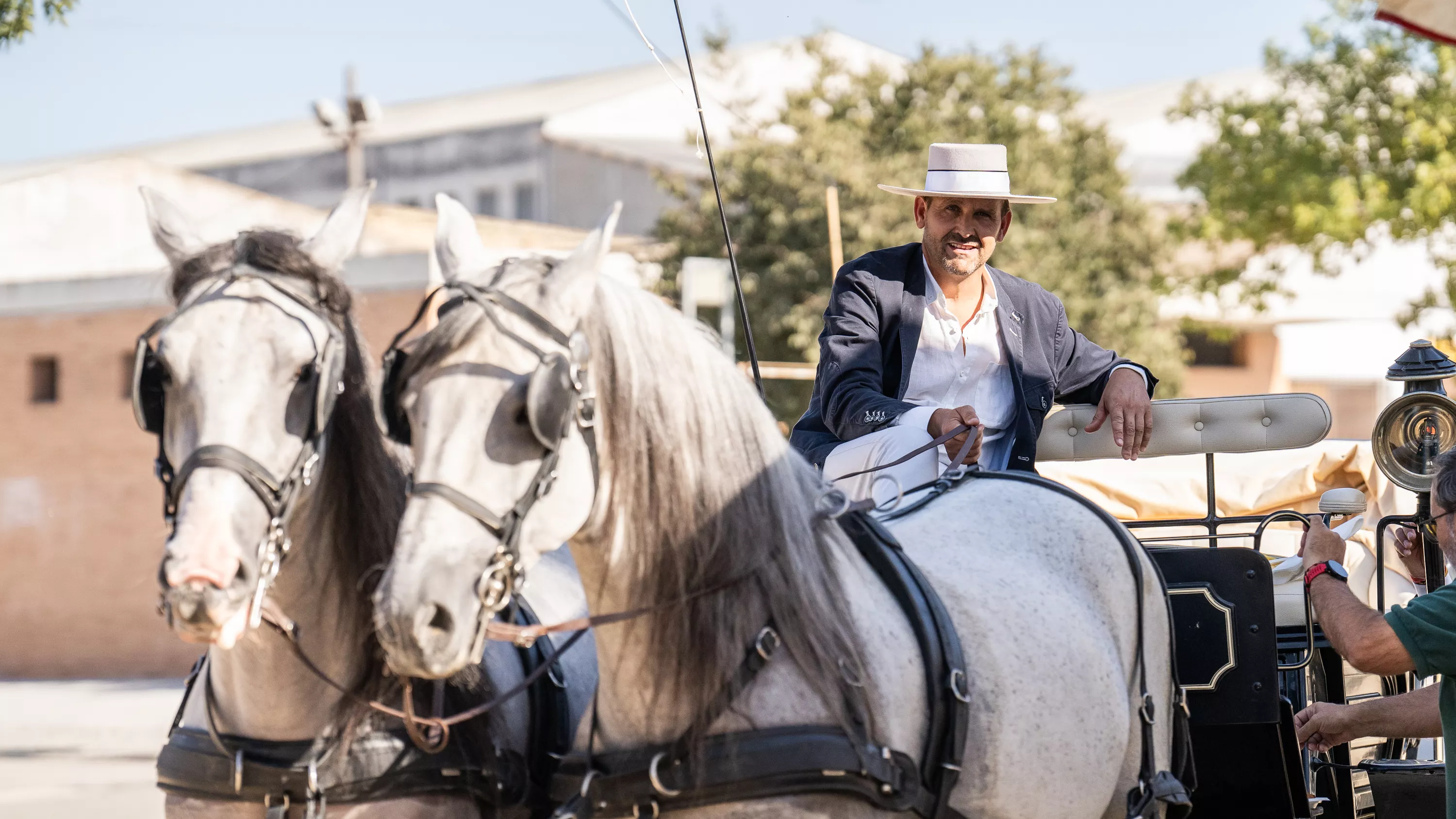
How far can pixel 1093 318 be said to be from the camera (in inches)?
742

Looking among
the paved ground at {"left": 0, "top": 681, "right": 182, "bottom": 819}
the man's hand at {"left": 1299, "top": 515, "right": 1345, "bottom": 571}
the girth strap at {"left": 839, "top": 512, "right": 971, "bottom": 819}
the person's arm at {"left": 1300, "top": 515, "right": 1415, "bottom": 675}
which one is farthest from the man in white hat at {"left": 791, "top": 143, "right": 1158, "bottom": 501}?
the paved ground at {"left": 0, "top": 681, "right": 182, "bottom": 819}

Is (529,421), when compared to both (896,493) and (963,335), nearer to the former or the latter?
(896,493)

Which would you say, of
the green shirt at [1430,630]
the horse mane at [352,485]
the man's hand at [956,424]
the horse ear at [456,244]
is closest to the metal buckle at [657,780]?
the horse mane at [352,485]

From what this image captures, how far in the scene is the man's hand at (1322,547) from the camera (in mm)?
3643

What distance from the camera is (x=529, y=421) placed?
7.49ft

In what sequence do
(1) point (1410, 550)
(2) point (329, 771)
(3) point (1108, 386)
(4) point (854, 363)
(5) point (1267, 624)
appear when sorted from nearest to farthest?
(2) point (329, 771) < (5) point (1267, 624) < (4) point (854, 363) < (3) point (1108, 386) < (1) point (1410, 550)

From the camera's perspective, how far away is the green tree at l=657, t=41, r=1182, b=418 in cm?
1752

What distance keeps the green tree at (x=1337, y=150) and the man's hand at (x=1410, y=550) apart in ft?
36.2

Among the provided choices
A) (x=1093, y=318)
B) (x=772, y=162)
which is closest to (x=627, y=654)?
(x=772, y=162)

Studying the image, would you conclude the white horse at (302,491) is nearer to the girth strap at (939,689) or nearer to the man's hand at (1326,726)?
the girth strap at (939,689)

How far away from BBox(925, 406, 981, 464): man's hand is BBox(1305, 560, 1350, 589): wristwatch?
83cm

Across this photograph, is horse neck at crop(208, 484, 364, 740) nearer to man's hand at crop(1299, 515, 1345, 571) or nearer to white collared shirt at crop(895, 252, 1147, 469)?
white collared shirt at crop(895, 252, 1147, 469)

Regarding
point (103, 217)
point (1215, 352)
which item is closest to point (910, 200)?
point (1215, 352)

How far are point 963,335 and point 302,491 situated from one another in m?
2.07
